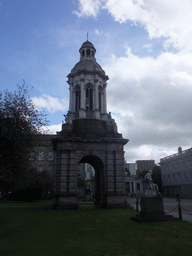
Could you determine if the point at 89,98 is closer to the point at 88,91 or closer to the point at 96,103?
the point at 88,91

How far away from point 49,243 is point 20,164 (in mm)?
9310

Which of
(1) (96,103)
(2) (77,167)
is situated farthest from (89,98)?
(2) (77,167)

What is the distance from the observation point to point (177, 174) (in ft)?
170

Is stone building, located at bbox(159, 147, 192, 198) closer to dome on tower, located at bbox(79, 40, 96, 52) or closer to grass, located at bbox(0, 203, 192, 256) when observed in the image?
dome on tower, located at bbox(79, 40, 96, 52)

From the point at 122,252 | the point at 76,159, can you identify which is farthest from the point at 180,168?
the point at 122,252

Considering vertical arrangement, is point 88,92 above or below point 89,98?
above

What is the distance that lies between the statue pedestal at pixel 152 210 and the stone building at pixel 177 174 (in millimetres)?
37135

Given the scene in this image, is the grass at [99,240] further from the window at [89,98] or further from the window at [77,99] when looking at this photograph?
the window at [77,99]

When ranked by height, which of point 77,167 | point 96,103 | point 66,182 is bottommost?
point 66,182

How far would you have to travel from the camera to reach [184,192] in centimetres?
4828

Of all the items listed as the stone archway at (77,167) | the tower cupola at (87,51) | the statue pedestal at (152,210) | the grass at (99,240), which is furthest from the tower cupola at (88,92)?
the grass at (99,240)

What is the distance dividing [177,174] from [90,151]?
121 feet

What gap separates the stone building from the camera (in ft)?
155

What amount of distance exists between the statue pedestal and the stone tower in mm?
9358
